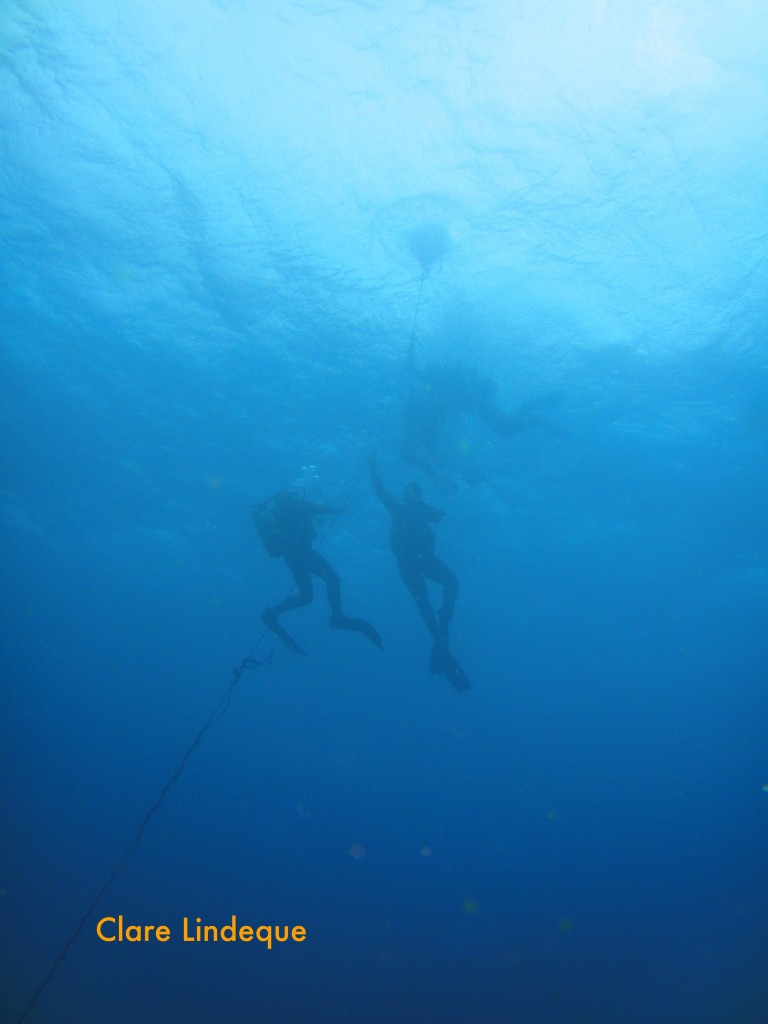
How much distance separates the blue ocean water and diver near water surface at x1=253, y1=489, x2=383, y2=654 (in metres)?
4.00

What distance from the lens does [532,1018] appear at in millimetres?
18562

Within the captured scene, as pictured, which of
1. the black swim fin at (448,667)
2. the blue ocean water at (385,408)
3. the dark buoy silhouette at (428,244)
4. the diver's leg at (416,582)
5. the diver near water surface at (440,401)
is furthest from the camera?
the diver near water surface at (440,401)

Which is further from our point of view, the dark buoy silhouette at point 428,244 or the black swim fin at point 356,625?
the dark buoy silhouette at point 428,244

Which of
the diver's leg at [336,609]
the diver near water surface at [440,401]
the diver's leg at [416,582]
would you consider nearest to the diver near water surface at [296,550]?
the diver's leg at [336,609]

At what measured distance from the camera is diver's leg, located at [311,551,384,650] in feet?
33.3

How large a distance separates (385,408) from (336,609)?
8224 millimetres

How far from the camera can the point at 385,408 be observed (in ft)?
55.2

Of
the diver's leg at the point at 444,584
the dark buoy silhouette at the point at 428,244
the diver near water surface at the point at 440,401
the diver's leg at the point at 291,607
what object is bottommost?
the diver's leg at the point at 291,607

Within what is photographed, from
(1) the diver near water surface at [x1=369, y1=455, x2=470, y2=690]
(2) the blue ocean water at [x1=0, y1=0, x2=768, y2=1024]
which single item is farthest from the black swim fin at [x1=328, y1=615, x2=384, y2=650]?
(2) the blue ocean water at [x1=0, y1=0, x2=768, y2=1024]

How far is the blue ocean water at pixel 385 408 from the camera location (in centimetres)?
914

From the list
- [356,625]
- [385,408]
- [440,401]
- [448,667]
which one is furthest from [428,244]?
[448,667]

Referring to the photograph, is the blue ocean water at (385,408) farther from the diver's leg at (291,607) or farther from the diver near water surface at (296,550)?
the diver's leg at (291,607)

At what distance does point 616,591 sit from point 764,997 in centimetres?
1893

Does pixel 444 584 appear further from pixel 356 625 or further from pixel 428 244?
pixel 428 244
